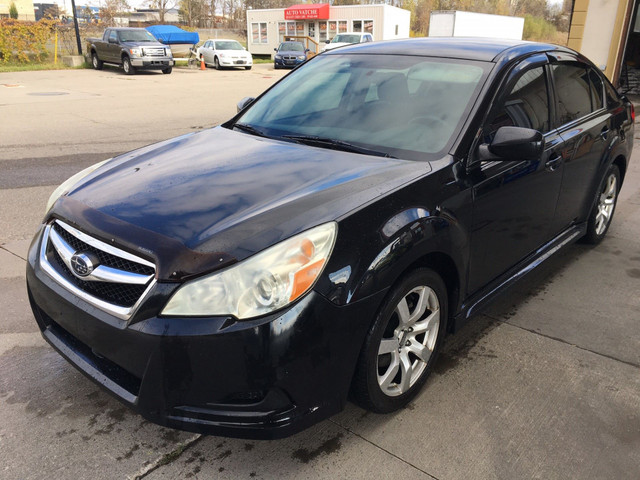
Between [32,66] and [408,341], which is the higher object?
[408,341]

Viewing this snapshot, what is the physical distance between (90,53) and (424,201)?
28122mm

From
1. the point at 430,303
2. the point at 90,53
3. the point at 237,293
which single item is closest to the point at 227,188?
the point at 237,293

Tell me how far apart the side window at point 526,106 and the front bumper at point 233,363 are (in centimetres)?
149

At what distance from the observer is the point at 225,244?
208 cm

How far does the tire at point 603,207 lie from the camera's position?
15.1 feet

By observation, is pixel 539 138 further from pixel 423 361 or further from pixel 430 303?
pixel 423 361

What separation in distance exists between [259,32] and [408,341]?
4351 centimetres

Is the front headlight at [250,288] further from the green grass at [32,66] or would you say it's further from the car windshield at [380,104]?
the green grass at [32,66]

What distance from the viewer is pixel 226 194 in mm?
2449

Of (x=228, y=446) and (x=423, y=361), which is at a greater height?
(x=423, y=361)

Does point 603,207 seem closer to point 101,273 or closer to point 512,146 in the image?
point 512,146

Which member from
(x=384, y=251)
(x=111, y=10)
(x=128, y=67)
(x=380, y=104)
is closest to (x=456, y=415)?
(x=384, y=251)

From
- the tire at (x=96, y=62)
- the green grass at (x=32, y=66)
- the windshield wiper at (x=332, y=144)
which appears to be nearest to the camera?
the windshield wiper at (x=332, y=144)

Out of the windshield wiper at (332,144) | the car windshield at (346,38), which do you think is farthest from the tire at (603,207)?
the car windshield at (346,38)
